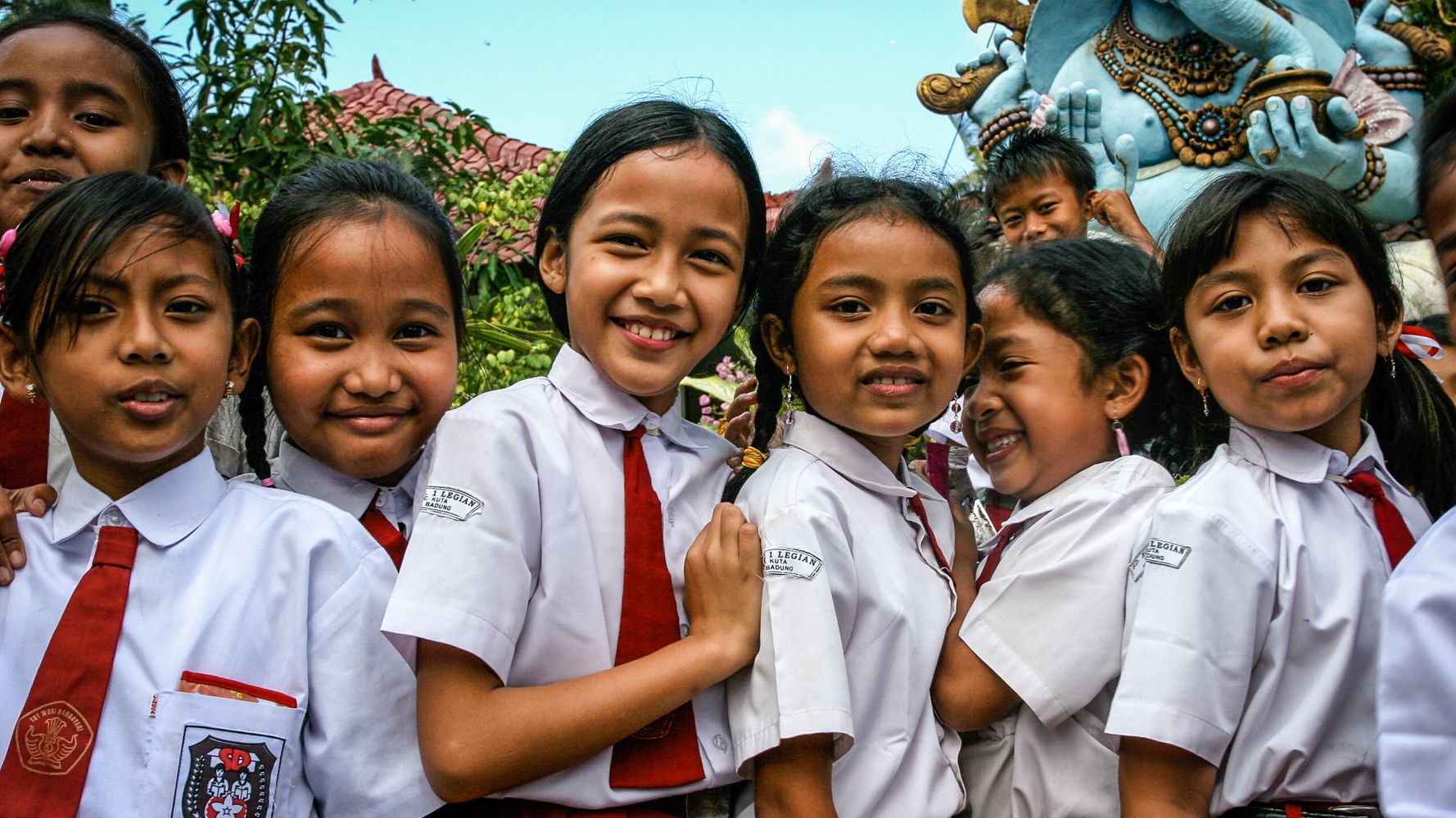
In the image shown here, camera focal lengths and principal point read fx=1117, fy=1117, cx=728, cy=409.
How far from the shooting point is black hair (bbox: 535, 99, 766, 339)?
1.92m

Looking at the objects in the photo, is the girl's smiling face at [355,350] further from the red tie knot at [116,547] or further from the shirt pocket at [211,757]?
the shirt pocket at [211,757]

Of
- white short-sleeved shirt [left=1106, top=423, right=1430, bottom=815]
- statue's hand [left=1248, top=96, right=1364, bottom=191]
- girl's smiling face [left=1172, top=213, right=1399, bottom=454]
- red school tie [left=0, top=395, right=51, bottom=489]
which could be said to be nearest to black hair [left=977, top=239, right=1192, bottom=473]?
girl's smiling face [left=1172, top=213, right=1399, bottom=454]

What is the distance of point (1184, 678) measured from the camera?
1.65m

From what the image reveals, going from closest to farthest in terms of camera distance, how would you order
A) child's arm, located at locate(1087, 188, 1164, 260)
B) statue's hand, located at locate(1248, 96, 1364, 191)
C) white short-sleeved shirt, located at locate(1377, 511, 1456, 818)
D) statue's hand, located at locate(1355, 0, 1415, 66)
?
1. white short-sleeved shirt, located at locate(1377, 511, 1456, 818)
2. child's arm, located at locate(1087, 188, 1164, 260)
3. statue's hand, located at locate(1248, 96, 1364, 191)
4. statue's hand, located at locate(1355, 0, 1415, 66)

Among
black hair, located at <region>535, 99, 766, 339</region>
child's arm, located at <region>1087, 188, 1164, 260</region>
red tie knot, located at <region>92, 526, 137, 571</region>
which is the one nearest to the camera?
red tie knot, located at <region>92, 526, 137, 571</region>

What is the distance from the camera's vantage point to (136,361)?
5.28ft

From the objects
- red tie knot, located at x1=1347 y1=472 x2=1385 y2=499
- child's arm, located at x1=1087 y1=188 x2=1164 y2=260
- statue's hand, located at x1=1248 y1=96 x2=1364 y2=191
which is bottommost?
red tie knot, located at x1=1347 y1=472 x2=1385 y2=499

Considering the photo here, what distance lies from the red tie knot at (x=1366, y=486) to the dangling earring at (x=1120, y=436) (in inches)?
15.9

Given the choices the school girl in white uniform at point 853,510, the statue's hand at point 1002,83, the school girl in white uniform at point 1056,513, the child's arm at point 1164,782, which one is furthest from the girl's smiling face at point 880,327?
the statue's hand at point 1002,83

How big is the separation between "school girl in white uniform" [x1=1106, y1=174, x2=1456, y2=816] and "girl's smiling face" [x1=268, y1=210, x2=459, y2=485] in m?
1.26

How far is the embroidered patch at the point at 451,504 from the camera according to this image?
5.43ft

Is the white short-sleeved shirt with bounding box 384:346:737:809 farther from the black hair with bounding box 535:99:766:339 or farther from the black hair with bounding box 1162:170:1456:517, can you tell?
the black hair with bounding box 1162:170:1456:517

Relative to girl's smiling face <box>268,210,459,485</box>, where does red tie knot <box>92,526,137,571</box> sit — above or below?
below

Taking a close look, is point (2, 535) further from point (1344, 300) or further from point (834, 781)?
point (1344, 300)
